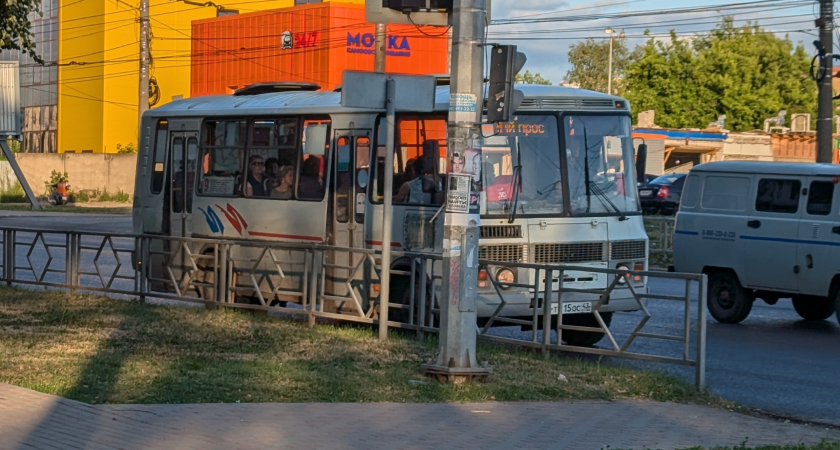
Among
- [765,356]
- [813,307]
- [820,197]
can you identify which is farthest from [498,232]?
[813,307]

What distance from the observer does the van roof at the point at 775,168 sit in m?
14.4

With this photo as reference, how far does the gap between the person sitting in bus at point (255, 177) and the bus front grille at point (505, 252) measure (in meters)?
4.16

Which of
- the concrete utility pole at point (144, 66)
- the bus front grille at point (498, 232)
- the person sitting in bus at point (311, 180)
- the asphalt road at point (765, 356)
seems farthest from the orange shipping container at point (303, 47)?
the bus front grille at point (498, 232)

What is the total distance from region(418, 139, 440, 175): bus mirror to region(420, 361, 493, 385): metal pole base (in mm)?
3859

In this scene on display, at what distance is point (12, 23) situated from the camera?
1396 cm

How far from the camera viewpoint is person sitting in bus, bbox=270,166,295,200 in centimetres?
1435

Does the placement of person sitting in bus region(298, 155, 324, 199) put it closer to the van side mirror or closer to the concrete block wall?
the van side mirror

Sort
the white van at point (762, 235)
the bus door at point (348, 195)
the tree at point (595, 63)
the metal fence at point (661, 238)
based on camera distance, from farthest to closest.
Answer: the tree at point (595, 63) → the metal fence at point (661, 238) → the white van at point (762, 235) → the bus door at point (348, 195)

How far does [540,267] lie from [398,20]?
300 cm

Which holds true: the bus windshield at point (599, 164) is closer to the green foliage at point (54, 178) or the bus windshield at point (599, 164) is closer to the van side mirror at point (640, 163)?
the van side mirror at point (640, 163)

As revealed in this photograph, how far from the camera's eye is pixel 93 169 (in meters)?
51.8

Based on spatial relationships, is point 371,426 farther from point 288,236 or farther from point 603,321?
point 288,236

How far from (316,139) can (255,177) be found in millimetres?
1310

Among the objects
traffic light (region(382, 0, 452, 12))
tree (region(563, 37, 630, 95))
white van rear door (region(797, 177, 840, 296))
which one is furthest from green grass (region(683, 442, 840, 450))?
tree (region(563, 37, 630, 95))
